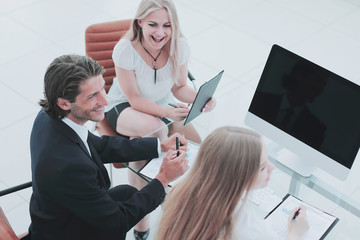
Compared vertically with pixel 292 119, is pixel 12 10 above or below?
below

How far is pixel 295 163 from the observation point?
2549mm

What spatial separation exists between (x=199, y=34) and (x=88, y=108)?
9.13 ft

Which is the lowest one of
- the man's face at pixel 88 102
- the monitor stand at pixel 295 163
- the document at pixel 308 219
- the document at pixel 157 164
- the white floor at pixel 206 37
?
the white floor at pixel 206 37

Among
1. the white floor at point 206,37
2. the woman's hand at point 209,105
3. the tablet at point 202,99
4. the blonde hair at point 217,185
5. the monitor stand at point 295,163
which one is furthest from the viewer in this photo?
the white floor at point 206,37

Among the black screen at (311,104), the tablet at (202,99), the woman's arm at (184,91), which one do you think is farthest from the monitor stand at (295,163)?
the woman's arm at (184,91)

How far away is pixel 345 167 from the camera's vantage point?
2.33 m

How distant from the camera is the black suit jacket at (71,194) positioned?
2.11 m

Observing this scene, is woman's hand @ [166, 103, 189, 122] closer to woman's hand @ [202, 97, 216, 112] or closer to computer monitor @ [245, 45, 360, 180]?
woman's hand @ [202, 97, 216, 112]

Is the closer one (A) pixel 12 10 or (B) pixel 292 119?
(B) pixel 292 119

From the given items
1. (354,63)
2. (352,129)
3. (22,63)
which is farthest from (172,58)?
(354,63)

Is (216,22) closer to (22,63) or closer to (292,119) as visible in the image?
(22,63)

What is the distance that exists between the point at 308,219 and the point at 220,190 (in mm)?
582

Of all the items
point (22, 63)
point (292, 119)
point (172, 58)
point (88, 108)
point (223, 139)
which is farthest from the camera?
point (22, 63)

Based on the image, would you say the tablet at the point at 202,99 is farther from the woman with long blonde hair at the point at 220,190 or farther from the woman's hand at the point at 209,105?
the woman with long blonde hair at the point at 220,190
